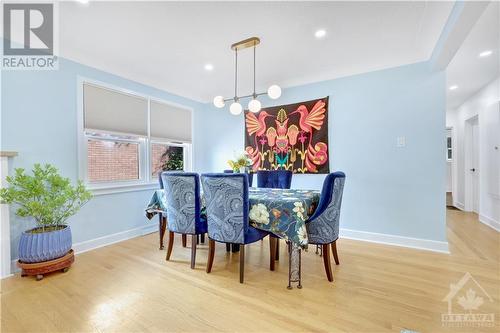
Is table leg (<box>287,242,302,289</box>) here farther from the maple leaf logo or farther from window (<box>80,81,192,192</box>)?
window (<box>80,81,192,192</box>)

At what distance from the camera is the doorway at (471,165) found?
4543mm

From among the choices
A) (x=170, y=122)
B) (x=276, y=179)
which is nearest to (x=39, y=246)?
(x=170, y=122)

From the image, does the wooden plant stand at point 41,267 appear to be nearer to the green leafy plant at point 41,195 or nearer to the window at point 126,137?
the green leafy plant at point 41,195

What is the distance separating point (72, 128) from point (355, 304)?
3.44m

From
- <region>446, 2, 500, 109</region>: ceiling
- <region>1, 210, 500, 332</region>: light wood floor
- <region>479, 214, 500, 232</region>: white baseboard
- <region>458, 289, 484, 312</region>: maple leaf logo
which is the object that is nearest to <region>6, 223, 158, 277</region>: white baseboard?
<region>1, 210, 500, 332</region>: light wood floor

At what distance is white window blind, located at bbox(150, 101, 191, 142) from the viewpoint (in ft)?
12.1

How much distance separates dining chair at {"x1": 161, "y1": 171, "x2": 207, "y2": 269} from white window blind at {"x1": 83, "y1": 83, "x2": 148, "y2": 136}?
1437 mm

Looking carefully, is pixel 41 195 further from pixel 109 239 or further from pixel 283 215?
pixel 283 215

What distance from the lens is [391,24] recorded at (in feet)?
7.24

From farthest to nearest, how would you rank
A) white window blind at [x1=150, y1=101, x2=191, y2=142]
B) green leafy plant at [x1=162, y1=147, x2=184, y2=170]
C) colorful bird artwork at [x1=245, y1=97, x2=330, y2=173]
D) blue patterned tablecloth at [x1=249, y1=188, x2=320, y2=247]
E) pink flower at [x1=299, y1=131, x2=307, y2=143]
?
green leafy plant at [x1=162, y1=147, x2=184, y2=170] < white window blind at [x1=150, y1=101, x2=191, y2=142] < pink flower at [x1=299, y1=131, x2=307, y2=143] < colorful bird artwork at [x1=245, y1=97, x2=330, y2=173] < blue patterned tablecloth at [x1=249, y1=188, x2=320, y2=247]

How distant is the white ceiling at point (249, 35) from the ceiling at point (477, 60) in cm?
38

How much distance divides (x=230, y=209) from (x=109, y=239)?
2.09 meters

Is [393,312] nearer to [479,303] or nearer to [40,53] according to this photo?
[479,303]

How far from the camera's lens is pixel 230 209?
79.3 inches
